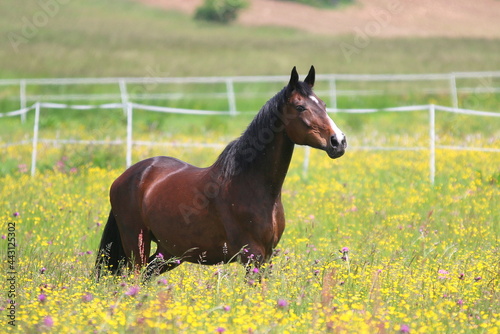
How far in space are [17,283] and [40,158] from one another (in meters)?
7.76

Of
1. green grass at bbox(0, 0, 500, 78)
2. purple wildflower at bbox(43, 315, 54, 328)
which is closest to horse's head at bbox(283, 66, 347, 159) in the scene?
purple wildflower at bbox(43, 315, 54, 328)

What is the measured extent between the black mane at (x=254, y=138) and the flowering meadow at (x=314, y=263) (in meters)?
0.76

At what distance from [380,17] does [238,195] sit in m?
39.7

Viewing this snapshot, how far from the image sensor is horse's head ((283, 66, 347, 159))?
202 inches

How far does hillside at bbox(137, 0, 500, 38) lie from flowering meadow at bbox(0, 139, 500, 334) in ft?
101

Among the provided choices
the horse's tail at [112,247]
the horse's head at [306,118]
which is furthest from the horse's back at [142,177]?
the horse's head at [306,118]

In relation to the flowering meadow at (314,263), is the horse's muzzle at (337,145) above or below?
above

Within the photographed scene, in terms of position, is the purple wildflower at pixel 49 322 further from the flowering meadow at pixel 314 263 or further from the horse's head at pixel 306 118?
the horse's head at pixel 306 118

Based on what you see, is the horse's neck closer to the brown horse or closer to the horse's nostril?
the brown horse

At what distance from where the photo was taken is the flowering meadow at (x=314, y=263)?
4281mm

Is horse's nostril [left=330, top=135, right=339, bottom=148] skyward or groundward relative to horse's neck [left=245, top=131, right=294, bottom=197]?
skyward

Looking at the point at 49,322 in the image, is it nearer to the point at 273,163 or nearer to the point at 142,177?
the point at 273,163

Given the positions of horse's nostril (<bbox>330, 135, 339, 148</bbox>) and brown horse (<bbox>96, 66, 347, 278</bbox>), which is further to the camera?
brown horse (<bbox>96, 66, 347, 278</bbox>)

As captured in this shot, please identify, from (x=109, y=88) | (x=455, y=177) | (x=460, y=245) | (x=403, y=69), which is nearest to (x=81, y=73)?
(x=109, y=88)
